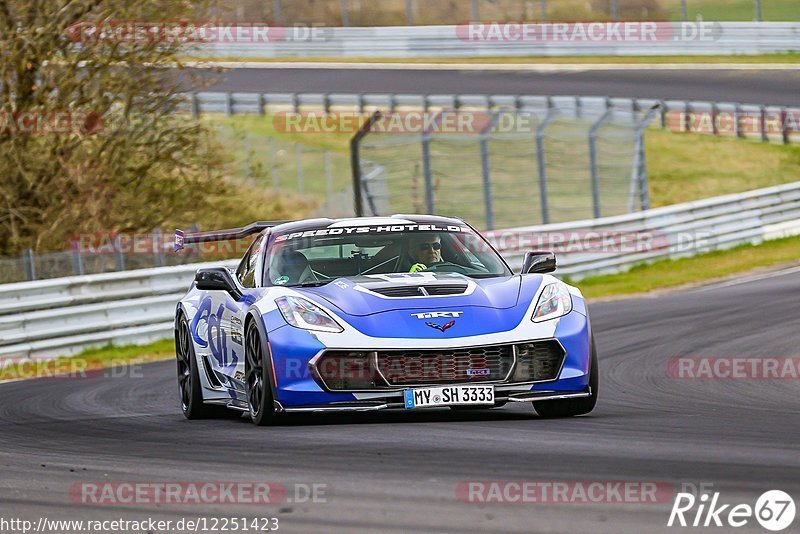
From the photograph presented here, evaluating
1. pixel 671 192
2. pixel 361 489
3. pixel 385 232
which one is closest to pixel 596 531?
pixel 361 489

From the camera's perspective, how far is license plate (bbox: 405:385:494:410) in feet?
27.5

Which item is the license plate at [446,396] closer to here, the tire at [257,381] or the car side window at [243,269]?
the tire at [257,381]

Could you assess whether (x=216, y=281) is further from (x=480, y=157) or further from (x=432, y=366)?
(x=480, y=157)

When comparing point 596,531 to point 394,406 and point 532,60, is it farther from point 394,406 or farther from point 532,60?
point 532,60

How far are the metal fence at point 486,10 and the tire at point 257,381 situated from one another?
3799cm

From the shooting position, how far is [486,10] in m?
49.8

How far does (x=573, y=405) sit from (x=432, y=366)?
108 centimetres

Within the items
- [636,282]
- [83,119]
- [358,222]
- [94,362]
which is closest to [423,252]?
[358,222]

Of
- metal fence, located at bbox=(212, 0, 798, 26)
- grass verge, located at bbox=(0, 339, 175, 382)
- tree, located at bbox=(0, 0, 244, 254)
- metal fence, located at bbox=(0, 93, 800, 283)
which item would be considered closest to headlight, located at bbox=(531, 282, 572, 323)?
grass verge, located at bbox=(0, 339, 175, 382)

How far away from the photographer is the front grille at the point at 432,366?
8.41 metres

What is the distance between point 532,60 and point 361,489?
4021 centimetres

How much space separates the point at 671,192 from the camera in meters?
33.2

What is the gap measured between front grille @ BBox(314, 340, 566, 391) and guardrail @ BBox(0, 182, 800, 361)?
9016 mm

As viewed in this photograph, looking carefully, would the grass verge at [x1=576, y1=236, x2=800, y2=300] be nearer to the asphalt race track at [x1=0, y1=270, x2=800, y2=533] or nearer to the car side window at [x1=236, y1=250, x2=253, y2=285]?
the asphalt race track at [x1=0, y1=270, x2=800, y2=533]
